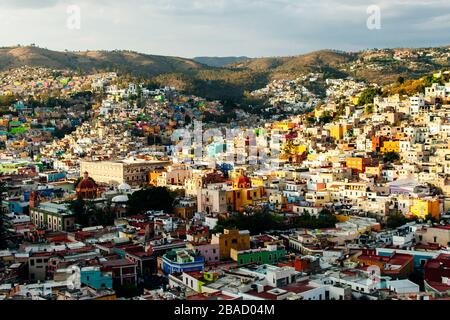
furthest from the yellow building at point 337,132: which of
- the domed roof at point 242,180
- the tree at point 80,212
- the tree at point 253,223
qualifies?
the tree at point 80,212

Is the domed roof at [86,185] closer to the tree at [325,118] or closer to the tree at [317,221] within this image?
the tree at [317,221]

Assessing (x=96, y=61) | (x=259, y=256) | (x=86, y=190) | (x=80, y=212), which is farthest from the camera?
(x=96, y=61)

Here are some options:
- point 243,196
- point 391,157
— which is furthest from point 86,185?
point 391,157

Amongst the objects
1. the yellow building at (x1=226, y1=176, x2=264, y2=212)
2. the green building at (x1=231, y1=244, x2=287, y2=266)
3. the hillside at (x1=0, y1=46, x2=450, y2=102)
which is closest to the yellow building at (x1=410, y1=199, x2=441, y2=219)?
the yellow building at (x1=226, y1=176, x2=264, y2=212)

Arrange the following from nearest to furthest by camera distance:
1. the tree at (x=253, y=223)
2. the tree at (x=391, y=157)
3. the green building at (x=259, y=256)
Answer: the green building at (x=259, y=256) < the tree at (x=253, y=223) < the tree at (x=391, y=157)

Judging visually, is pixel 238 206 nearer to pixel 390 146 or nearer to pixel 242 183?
pixel 242 183

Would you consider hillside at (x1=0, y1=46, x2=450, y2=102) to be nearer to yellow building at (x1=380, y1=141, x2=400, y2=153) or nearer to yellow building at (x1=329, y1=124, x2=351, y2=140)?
yellow building at (x1=329, y1=124, x2=351, y2=140)

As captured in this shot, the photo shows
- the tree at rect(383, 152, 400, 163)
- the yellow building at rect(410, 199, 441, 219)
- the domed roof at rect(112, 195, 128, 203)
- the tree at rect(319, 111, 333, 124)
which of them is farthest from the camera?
the tree at rect(319, 111, 333, 124)
